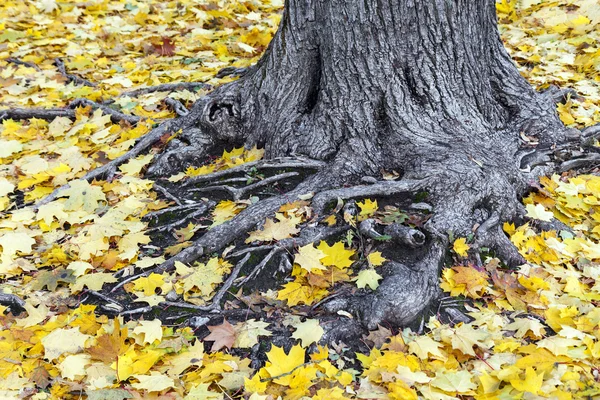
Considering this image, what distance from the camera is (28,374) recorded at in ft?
9.10

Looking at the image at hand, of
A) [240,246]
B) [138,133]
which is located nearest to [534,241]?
[240,246]

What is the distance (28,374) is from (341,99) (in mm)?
2371

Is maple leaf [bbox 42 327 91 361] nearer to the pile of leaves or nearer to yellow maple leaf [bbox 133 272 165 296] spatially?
the pile of leaves

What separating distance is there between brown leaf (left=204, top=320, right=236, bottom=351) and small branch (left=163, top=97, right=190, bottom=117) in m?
2.39

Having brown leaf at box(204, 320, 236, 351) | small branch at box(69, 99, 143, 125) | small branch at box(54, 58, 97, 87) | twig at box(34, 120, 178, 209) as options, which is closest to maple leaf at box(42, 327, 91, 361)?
brown leaf at box(204, 320, 236, 351)

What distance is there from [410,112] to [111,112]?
110 inches

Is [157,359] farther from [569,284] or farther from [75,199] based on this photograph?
[569,284]

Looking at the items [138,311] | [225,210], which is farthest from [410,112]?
[138,311]

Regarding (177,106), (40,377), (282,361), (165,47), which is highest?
(165,47)

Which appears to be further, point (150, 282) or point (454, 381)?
point (150, 282)

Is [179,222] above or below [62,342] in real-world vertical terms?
above

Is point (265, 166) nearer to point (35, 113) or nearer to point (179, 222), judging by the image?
point (179, 222)

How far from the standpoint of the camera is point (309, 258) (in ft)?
10.4

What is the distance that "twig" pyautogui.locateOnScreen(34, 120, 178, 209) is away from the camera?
4.16 meters
